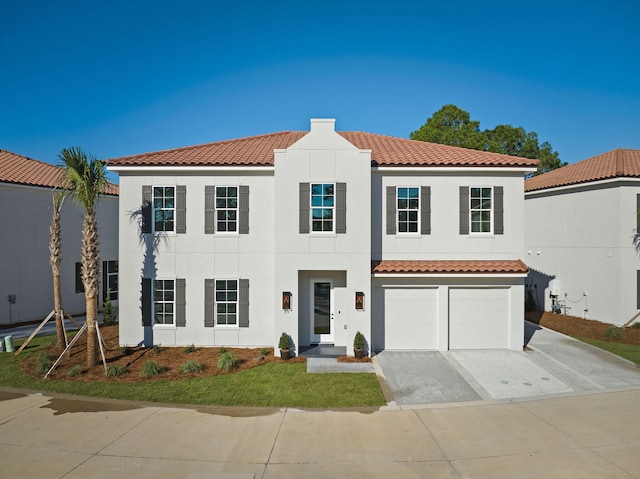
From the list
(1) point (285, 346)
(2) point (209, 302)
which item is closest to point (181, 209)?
(2) point (209, 302)

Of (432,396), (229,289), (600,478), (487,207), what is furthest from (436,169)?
(600,478)

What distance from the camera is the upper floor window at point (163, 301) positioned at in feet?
46.9

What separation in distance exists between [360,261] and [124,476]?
875 cm

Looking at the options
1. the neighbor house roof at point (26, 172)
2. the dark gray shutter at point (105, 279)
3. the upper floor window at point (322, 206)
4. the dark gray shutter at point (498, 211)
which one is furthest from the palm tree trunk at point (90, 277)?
the dark gray shutter at point (498, 211)

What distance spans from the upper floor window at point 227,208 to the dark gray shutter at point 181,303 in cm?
236

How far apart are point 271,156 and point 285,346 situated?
685 cm

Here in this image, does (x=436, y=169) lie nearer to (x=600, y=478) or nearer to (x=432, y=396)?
(x=432, y=396)

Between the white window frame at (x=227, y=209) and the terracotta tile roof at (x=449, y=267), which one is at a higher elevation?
the white window frame at (x=227, y=209)

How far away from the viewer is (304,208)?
523 inches

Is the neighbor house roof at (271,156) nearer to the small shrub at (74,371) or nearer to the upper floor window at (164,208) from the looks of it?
the upper floor window at (164,208)

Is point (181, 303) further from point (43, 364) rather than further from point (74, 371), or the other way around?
point (43, 364)


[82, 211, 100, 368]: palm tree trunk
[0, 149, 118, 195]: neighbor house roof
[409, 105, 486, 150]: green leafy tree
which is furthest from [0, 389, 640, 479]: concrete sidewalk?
[409, 105, 486, 150]: green leafy tree

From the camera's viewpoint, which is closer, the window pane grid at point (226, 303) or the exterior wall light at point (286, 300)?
the exterior wall light at point (286, 300)

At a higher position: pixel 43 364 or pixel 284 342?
pixel 284 342
